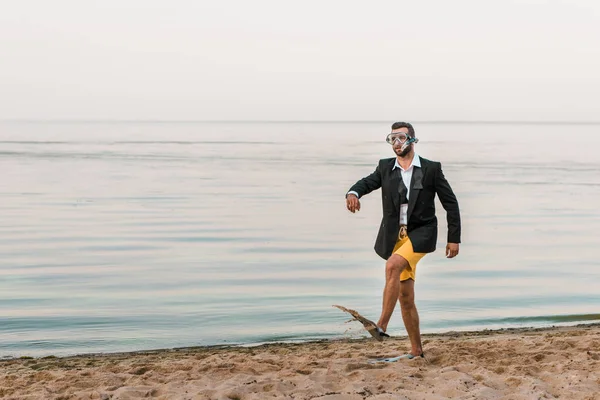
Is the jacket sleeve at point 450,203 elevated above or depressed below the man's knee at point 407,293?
above

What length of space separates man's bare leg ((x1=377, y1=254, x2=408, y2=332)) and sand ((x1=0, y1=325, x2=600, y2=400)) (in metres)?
0.43

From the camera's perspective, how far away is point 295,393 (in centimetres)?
693

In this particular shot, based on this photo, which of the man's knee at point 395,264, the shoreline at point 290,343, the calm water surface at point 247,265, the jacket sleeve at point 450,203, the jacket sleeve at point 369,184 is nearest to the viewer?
the man's knee at point 395,264

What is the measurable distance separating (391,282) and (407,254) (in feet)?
0.81

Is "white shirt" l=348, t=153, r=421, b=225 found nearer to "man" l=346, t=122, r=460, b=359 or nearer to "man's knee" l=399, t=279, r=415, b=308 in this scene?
"man" l=346, t=122, r=460, b=359

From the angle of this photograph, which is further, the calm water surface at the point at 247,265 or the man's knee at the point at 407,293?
the calm water surface at the point at 247,265

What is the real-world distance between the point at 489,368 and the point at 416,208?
1.38 m

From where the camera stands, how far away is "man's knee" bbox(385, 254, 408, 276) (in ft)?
24.9

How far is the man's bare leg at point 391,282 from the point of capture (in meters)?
7.60

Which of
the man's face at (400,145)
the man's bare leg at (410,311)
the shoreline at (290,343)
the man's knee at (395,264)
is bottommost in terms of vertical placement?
the shoreline at (290,343)

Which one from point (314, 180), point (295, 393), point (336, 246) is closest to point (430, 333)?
point (295, 393)

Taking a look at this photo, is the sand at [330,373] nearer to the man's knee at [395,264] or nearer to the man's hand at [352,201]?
the man's knee at [395,264]

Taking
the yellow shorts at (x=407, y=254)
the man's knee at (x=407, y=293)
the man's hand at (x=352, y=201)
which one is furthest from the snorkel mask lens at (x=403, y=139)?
the man's knee at (x=407, y=293)

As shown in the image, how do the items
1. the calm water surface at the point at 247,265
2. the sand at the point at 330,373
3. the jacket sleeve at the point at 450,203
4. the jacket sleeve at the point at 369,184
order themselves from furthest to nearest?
the calm water surface at the point at 247,265, the jacket sleeve at the point at 369,184, the jacket sleeve at the point at 450,203, the sand at the point at 330,373
